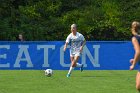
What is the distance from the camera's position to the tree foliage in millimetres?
39438

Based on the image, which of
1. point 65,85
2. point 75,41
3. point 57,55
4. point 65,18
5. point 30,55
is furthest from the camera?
point 65,18

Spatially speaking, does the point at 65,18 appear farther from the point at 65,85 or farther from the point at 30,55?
the point at 65,85

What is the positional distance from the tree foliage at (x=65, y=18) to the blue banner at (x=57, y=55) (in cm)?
1546

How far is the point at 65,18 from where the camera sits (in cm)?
4000

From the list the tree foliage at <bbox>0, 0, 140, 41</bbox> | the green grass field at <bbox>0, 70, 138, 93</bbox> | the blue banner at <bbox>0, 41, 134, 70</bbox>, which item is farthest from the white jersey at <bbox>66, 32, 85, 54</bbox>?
the tree foliage at <bbox>0, 0, 140, 41</bbox>

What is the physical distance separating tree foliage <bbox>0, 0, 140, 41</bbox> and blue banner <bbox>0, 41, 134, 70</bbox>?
50.7ft

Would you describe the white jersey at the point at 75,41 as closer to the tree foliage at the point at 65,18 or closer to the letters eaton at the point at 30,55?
the letters eaton at the point at 30,55

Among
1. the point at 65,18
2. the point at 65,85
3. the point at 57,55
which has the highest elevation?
the point at 65,85

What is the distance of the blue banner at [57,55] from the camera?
23062 mm

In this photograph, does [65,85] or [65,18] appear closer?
[65,85]

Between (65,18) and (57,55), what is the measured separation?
16.8 meters

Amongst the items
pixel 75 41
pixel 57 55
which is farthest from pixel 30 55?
pixel 75 41

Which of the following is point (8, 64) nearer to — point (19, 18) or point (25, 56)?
point (25, 56)

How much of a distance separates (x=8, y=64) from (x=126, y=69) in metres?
5.33
